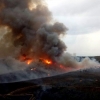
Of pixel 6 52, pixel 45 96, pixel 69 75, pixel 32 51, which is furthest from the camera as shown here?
pixel 6 52

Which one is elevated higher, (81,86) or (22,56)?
(22,56)

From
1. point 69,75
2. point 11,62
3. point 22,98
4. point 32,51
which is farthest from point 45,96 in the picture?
point 32,51

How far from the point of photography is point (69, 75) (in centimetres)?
6425

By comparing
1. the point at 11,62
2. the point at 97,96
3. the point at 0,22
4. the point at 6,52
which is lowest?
the point at 97,96

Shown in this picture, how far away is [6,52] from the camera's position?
3553 inches

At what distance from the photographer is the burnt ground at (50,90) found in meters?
41.5

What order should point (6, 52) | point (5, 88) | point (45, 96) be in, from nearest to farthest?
point (45, 96) < point (5, 88) < point (6, 52)

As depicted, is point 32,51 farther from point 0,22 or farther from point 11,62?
point 0,22

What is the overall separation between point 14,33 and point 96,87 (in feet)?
136

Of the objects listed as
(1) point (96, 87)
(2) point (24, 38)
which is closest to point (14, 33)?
(2) point (24, 38)

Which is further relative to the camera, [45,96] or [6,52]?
[6,52]

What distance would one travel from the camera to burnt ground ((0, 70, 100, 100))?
136 ft

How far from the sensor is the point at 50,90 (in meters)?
46.2

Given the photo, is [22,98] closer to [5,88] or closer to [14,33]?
[5,88]
